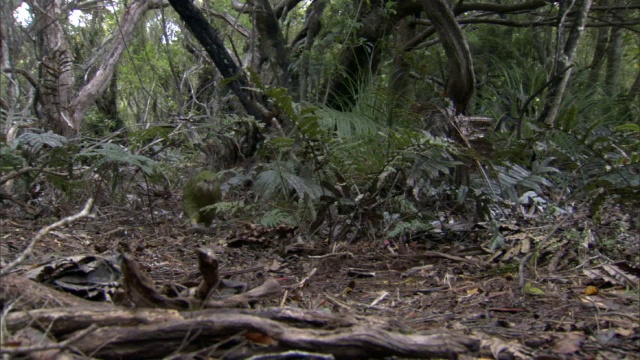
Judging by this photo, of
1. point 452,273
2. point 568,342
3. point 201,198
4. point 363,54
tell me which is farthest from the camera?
point 363,54

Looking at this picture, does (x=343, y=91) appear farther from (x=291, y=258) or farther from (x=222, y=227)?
(x=291, y=258)

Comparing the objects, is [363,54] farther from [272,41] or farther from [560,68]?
[560,68]

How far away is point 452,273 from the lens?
2121mm

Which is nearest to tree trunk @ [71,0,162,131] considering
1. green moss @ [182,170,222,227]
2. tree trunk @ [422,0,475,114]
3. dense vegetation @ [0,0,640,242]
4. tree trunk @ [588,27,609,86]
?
dense vegetation @ [0,0,640,242]

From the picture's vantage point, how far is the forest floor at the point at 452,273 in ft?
4.68

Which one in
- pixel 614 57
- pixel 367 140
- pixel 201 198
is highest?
pixel 614 57

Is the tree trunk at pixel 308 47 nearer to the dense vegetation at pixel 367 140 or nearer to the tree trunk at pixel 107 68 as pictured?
the dense vegetation at pixel 367 140

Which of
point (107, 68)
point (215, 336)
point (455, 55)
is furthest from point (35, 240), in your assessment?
point (107, 68)

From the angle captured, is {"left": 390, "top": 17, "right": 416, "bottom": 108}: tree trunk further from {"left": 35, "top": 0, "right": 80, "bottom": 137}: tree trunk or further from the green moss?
{"left": 35, "top": 0, "right": 80, "bottom": 137}: tree trunk

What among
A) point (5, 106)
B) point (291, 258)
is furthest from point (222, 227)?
point (5, 106)

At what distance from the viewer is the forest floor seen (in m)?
1.43

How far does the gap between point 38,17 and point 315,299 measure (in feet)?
21.2

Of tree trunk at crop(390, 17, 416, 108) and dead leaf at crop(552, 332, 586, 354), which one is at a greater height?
tree trunk at crop(390, 17, 416, 108)

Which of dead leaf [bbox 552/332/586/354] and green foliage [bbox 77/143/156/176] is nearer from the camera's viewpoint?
dead leaf [bbox 552/332/586/354]
